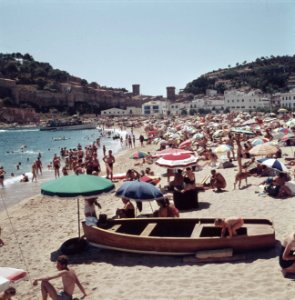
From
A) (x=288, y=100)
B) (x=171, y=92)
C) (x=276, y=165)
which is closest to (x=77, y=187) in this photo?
(x=276, y=165)

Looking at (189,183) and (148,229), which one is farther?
(189,183)

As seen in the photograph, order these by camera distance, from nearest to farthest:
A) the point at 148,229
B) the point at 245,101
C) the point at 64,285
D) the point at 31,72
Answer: the point at 64,285, the point at 148,229, the point at 245,101, the point at 31,72

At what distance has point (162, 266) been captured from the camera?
670 centimetres

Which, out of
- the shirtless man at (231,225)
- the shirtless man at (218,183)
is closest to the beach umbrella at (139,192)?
the shirtless man at (231,225)

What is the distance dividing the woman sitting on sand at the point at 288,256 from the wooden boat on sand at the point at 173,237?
1.02m

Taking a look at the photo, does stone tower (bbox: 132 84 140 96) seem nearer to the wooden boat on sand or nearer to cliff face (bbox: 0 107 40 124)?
cliff face (bbox: 0 107 40 124)

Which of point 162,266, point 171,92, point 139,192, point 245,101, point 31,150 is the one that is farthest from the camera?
point 171,92

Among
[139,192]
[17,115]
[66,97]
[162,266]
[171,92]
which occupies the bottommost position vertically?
[162,266]

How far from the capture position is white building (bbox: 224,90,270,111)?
94250 mm

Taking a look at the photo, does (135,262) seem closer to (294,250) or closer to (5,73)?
(294,250)

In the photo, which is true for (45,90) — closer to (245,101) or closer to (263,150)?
(245,101)

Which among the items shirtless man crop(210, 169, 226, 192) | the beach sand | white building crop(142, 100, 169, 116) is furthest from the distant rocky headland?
the beach sand

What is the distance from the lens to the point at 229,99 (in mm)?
99250

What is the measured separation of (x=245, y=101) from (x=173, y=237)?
306 ft
